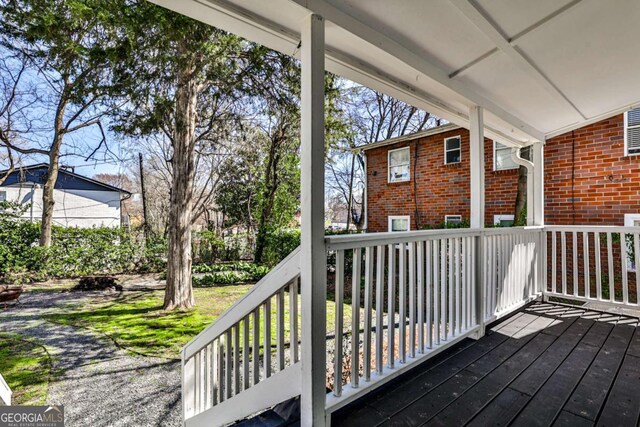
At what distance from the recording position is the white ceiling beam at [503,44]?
1.66 meters

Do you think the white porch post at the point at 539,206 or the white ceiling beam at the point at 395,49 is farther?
the white porch post at the point at 539,206

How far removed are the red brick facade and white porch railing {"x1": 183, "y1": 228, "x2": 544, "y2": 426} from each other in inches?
143

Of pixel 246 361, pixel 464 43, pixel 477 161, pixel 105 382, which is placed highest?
pixel 464 43

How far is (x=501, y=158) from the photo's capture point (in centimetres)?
700

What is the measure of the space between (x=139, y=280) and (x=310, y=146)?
9547 mm

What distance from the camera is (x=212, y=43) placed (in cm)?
457

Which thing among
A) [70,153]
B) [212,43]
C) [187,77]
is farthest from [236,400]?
[70,153]

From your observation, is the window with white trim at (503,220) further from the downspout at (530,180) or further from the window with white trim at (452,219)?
the downspout at (530,180)

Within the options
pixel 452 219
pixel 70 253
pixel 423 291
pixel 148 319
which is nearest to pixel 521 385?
pixel 423 291

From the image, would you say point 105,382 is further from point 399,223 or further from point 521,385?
point 399,223

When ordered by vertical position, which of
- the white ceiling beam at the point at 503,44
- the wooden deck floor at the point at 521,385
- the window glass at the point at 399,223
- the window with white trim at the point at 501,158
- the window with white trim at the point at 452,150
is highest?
the window with white trim at the point at 452,150

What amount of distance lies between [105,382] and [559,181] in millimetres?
8340

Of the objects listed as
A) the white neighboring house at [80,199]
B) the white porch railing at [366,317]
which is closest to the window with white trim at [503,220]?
the white porch railing at [366,317]

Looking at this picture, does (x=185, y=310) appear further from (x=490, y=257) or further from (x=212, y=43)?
(x=490, y=257)
